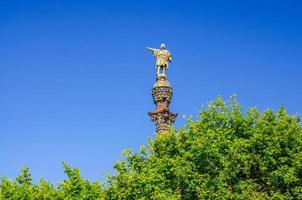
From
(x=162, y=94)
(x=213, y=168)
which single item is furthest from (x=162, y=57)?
(x=213, y=168)

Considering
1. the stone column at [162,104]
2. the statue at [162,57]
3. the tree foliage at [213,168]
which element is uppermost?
the statue at [162,57]

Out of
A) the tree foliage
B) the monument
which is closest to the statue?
the monument

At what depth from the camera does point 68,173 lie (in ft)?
118

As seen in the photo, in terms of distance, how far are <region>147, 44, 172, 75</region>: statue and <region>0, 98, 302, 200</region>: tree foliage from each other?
15.2 m

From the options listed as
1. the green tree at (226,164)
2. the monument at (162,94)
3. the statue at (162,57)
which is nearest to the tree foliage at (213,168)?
the green tree at (226,164)

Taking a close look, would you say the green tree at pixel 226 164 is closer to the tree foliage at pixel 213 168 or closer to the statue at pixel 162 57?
the tree foliage at pixel 213 168

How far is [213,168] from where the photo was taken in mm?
34438

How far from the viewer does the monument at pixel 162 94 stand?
158ft

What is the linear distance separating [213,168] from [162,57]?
64.4 ft

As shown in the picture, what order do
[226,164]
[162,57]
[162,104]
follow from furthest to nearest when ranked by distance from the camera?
[162,57] → [162,104] → [226,164]

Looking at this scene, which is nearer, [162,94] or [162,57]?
[162,94]

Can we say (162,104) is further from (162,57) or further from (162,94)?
(162,57)

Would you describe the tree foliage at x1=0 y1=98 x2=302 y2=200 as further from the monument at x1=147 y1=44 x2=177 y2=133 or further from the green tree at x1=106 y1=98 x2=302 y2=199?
the monument at x1=147 y1=44 x2=177 y2=133

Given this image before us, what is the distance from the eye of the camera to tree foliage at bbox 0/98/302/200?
109 feet
